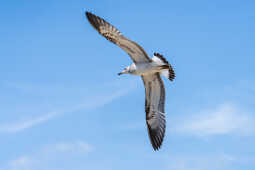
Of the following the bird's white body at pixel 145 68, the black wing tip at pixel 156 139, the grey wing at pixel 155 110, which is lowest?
the black wing tip at pixel 156 139

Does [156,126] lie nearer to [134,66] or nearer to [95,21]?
[134,66]

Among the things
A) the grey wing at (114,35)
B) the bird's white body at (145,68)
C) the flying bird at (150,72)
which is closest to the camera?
the grey wing at (114,35)

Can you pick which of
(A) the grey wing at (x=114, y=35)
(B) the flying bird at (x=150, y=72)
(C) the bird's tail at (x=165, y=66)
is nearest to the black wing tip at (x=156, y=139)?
(B) the flying bird at (x=150, y=72)

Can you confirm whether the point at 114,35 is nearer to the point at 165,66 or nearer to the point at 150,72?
the point at 150,72

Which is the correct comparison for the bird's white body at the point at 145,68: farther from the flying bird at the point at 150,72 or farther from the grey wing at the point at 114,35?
the grey wing at the point at 114,35

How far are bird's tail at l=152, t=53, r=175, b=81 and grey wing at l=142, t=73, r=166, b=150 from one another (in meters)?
0.38

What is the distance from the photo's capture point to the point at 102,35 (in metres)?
14.7

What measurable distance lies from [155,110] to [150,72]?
1749 mm

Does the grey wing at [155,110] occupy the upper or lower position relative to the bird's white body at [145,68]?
lower

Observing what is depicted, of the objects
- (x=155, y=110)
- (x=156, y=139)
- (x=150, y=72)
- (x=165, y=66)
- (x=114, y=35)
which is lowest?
(x=156, y=139)

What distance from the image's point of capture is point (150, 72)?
Answer: 15.1 meters

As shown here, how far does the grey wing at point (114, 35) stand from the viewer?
14359 mm

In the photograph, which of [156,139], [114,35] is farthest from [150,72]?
[156,139]

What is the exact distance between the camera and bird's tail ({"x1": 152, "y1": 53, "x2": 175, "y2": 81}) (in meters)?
15.0
